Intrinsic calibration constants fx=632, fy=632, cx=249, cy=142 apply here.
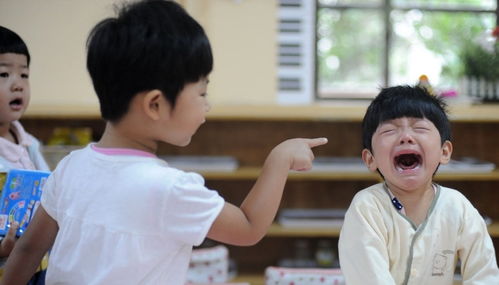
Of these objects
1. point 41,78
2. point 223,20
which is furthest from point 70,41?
point 223,20

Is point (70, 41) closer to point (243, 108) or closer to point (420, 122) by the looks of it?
point (243, 108)

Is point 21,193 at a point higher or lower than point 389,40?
lower

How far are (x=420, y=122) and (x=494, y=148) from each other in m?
2.49

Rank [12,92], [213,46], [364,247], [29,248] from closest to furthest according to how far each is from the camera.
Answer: [29,248] < [364,247] < [12,92] < [213,46]

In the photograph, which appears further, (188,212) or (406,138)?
(406,138)

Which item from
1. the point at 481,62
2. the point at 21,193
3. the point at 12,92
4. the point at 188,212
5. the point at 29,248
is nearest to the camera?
the point at 188,212

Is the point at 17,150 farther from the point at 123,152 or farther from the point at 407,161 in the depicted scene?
the point at 407,161

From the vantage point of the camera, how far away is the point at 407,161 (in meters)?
1.38

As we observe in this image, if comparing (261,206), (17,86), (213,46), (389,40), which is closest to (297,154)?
(261,206)

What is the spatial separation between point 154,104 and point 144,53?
8cm

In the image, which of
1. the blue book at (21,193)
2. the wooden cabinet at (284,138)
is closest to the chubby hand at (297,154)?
the blue book at (21,193)

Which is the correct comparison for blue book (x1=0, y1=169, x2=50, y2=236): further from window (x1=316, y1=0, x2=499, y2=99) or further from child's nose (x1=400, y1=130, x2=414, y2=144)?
window (x1=316, y1=0, x2=499, y2=99)

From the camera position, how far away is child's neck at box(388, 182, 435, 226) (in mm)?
1387

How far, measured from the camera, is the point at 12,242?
52.3 inches
